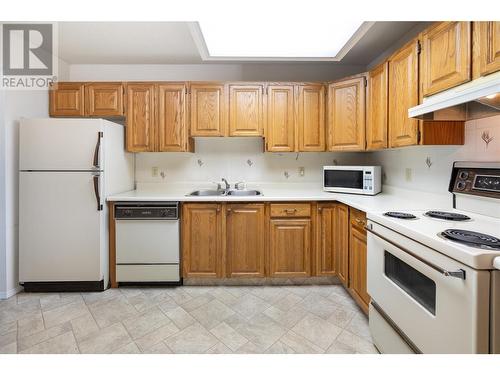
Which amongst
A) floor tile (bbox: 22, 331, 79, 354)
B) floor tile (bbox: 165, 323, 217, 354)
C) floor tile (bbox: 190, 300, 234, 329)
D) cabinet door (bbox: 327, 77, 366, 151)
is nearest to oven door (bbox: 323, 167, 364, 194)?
cabinet door (bbox: 327, 77, 366, 151)

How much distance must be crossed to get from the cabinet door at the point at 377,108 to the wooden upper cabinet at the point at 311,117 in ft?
1.58

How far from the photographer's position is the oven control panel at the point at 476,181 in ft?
4.57

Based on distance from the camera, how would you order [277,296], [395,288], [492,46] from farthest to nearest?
1. [277,296]
2. [395,288]
3. [492,46]

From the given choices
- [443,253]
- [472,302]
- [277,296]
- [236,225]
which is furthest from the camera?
[236,225]

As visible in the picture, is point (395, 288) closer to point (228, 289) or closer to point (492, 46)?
point (492, 46)

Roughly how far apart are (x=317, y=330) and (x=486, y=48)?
193 centimetres

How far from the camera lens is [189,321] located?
6.20 ft

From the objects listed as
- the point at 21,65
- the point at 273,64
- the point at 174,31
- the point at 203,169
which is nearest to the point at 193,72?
the point at 174,31

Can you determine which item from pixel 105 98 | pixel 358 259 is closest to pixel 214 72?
pixel 105 98

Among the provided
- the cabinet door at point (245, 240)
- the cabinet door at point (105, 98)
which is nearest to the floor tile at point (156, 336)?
the cabinet door at point (245, 240)

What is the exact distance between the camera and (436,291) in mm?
1039

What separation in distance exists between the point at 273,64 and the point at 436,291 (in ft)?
9.19

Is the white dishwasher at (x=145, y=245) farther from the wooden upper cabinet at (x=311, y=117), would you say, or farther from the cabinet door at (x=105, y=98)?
the wooden upper cabinet at (x=311, y=117)

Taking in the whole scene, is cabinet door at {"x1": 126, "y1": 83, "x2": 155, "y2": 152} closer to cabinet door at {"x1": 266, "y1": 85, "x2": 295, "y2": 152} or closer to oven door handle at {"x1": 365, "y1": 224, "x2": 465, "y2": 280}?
cabinet door at {"x1": 266, "y1": 85, "x2": 295, "y2": 152}
